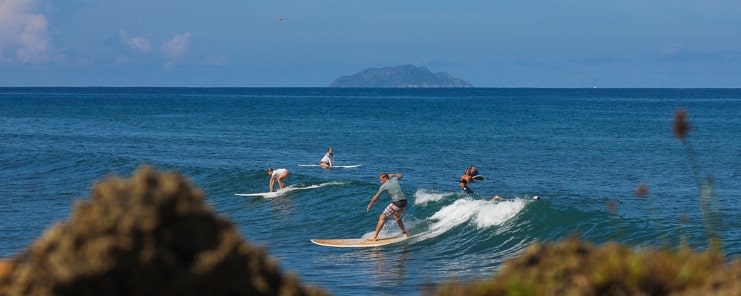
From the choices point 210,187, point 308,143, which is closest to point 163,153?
point 308,143

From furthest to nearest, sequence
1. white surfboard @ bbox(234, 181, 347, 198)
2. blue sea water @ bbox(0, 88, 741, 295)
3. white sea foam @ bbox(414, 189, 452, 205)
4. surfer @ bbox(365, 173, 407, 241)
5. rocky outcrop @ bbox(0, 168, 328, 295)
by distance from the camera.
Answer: white surfboard @ bbox(234, 181, 347, 198)
white sea foam @ bbox(414, 189, 452, 205)
surfer @ bbox(365, 173, 407, 241)
blue sea water @ bbox(0, 88, 741, 295)
rocky outcrop @ bbox(0, 168, 328, 295)

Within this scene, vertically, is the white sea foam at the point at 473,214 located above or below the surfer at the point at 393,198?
below

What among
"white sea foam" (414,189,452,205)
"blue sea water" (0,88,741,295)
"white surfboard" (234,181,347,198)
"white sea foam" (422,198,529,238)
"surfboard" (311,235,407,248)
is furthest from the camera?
"white surfboard" (234,181,347,198)

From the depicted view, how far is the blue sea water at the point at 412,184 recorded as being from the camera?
64.6ft

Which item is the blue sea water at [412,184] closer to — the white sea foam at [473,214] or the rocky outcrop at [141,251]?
the white sea foam at [473,214]

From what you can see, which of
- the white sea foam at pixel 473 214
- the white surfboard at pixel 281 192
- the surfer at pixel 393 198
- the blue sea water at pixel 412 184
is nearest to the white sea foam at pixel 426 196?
the blue sea water at pixel 412 184

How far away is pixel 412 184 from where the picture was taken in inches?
1318

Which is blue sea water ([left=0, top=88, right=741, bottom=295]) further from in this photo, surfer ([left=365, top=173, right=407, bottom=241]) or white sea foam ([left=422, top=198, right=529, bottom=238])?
surfer ([left=365, top=173, right=407, bottom=241])

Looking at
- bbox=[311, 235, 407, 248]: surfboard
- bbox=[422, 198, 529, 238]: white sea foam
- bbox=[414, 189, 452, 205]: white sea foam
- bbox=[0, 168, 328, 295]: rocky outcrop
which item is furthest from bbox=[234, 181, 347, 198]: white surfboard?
bbox=[0, 168, 328, 295]: rocky outcrop

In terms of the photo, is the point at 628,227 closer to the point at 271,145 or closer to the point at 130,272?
the point at 130,272

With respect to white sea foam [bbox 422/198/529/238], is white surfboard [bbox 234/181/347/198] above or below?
below

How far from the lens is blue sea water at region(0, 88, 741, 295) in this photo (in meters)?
19.7

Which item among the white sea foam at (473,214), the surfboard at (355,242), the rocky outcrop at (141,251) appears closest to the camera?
the rocky outcrop at (141,251)

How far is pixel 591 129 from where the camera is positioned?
220 ft
